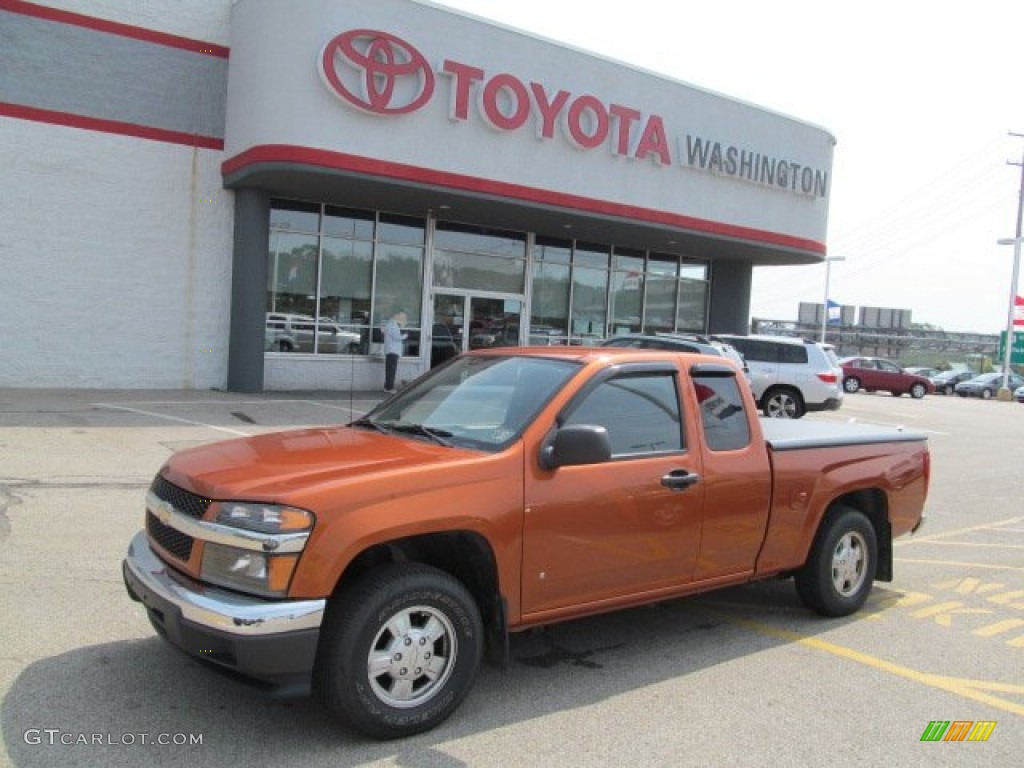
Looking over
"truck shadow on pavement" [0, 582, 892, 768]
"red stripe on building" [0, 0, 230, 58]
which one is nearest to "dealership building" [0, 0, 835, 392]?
"red stripe on building" [0, 0, 230, 58]

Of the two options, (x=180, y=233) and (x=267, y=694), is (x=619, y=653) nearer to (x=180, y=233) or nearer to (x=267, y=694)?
(x=267, y=694)

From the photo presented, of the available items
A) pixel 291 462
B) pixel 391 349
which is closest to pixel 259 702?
pixel 291 462

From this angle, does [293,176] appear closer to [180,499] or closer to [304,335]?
[304,335]

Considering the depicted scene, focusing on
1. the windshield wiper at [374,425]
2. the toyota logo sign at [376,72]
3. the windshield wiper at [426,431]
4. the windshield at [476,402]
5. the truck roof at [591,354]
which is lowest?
the windshield wiper at [374,425]

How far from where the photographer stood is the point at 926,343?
286ft

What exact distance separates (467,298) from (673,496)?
15721 millimetres

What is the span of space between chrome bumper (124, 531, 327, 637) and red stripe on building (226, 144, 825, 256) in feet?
39.2

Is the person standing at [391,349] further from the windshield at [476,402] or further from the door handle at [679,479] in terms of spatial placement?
the door handle at [679,479]

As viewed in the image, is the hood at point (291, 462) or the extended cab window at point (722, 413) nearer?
the hood at point (291, 462)

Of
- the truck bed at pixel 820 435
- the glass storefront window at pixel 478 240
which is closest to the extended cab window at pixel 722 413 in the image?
the truck bed at pixel 820 435

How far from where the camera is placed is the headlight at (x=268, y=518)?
3.39 m

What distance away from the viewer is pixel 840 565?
5.62 metres

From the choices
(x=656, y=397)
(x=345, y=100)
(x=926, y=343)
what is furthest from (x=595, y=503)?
(x=926, y=343)

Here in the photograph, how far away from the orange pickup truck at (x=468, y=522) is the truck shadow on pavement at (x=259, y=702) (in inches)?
9.4
